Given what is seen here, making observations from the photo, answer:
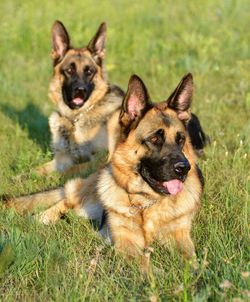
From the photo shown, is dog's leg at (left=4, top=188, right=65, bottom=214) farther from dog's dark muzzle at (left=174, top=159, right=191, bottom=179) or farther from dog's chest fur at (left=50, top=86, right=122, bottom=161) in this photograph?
dog's chest fur at (left=50, top=86, right=122, bottom=161)

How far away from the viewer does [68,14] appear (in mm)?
12891

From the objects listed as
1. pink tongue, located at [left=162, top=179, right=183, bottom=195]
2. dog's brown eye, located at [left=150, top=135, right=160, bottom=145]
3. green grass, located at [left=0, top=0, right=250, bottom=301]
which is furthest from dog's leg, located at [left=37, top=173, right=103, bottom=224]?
dog's brown eye, located at [left=150, top=135, right=160, bottom=145]

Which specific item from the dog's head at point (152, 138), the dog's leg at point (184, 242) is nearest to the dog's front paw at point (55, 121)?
the dog's head at point (152, 138)

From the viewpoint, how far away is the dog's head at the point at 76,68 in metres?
7.17

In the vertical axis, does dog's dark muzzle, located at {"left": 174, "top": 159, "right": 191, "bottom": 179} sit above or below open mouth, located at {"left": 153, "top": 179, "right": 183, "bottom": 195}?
above

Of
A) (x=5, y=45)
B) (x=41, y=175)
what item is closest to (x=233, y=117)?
(x=41, y=175)

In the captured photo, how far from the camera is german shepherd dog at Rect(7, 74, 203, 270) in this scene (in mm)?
4184

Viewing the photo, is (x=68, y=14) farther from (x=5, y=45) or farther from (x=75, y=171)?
(x=75, y=171)

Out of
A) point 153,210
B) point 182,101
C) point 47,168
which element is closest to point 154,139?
point 182,101

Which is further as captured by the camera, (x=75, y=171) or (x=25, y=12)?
(x=25, y=12)

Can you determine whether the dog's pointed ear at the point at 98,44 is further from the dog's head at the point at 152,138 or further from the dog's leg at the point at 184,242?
the dog's leg at the point at 184,242

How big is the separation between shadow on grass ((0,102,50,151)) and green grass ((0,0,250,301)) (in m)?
0.02

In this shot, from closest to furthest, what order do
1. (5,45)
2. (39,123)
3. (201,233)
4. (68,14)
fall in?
(201,233) → (39,123) → (5,45) → (68,14)

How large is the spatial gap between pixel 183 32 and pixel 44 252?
8703 millimetres
